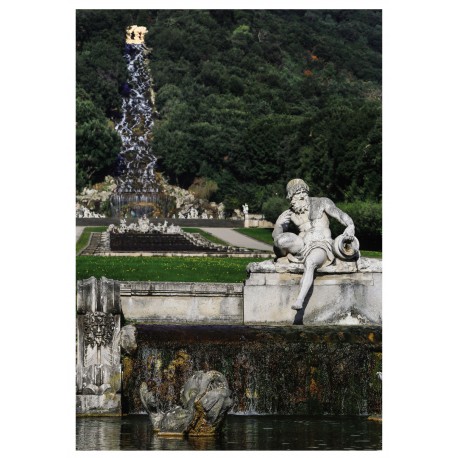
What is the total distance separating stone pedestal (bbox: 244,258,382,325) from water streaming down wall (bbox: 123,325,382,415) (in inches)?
52.5

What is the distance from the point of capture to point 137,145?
112812mm

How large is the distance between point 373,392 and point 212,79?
4000 inches

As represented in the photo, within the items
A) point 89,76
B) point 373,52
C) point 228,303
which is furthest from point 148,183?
point 228,303

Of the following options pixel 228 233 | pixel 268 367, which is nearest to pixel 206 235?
pixel 228 233

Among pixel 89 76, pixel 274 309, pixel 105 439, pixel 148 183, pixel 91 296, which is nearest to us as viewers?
pixel 105 439

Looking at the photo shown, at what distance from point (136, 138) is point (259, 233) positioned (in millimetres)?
46404

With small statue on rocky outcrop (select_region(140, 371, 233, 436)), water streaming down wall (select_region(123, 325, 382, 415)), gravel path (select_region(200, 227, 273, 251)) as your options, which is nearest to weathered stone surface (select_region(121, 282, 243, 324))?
water streaming down wall (select_region(123, 325, 382, 415))

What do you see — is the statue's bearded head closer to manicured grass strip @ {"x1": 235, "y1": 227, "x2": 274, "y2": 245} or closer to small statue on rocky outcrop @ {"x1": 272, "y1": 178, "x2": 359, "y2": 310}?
small statue on rocky outcrop @ {"x1": 272, "y1": 178, "x2": 359, "y2": 310}

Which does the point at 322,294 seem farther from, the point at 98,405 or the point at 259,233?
the point at 259,233

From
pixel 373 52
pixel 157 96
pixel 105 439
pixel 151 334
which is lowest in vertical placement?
pixel 105 439

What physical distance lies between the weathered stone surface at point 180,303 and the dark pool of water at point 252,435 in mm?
2975

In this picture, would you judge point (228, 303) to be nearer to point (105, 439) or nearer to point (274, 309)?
point (274, 309)

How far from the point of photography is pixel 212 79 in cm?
12012

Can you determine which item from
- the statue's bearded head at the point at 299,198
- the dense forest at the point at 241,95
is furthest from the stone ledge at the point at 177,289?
the dense forest at the point at 241,95
